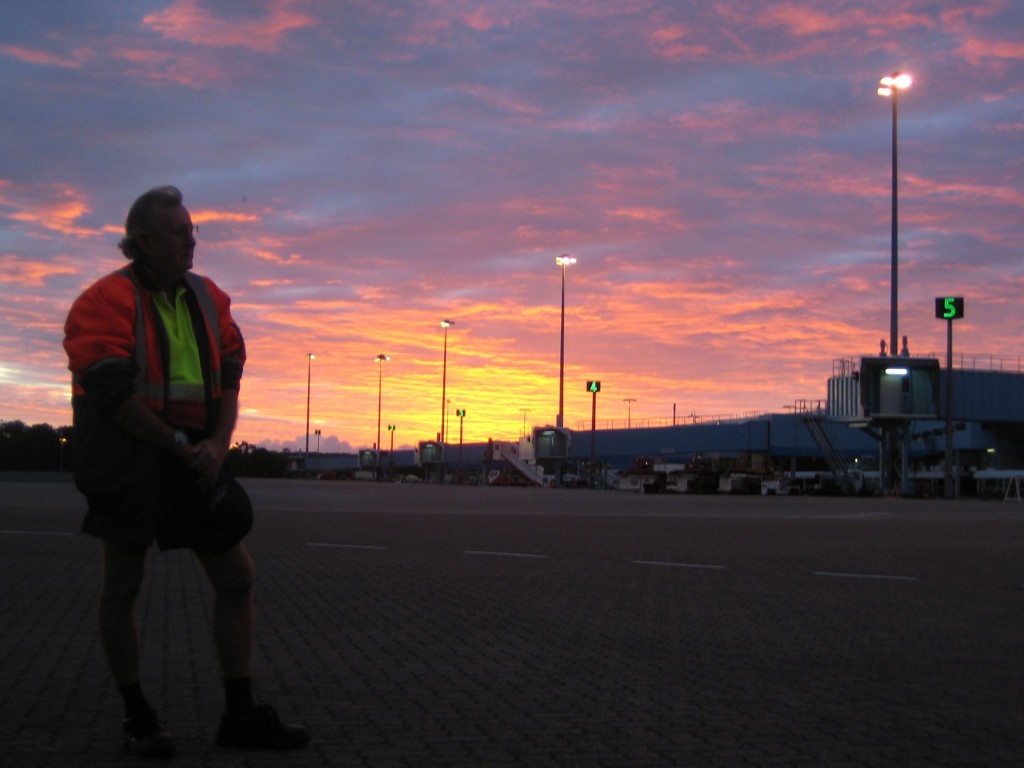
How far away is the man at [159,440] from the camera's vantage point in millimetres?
4121

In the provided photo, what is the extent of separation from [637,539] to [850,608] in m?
7.36

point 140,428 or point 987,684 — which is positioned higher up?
point 140,428

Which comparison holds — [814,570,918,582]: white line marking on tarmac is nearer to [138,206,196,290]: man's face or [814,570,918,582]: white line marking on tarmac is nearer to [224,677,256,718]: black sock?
[224,677,256,718]: black sock

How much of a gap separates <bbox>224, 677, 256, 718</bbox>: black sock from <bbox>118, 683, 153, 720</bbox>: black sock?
0.28 metres

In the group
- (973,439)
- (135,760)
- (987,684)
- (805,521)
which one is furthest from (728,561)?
(973,439)

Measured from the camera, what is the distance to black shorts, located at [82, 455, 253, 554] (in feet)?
13.5

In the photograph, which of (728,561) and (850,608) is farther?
(728,561)

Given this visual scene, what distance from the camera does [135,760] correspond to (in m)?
4.25

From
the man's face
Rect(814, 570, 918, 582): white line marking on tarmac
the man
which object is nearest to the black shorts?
the man

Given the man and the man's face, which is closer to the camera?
the man

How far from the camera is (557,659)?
6.48 meters

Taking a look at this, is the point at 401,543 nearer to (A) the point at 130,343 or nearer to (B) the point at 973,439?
(A) the point at 130,343

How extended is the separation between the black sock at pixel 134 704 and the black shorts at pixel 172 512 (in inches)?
19.1

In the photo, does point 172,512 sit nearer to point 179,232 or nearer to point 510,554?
point 179,232
